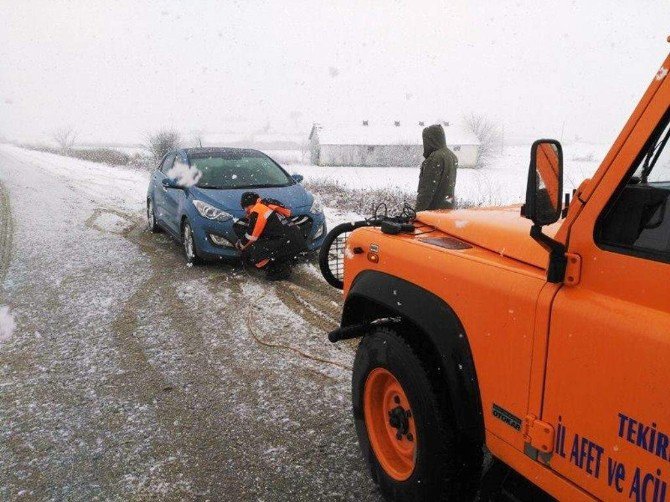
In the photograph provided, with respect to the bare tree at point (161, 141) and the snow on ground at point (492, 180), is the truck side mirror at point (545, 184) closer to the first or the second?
the snow on ground at point (492, 180)

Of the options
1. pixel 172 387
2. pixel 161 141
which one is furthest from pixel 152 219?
pixel 161 141

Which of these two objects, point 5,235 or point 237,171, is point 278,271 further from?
point 5,235

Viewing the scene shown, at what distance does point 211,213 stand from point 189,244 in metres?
0.71

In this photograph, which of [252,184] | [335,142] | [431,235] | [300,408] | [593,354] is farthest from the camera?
[335,142]

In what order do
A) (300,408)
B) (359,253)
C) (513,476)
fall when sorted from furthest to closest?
(300,408) → (359,253) → (513,476)

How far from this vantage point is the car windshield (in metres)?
7.36

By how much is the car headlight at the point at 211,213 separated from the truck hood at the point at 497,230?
420 centimetres

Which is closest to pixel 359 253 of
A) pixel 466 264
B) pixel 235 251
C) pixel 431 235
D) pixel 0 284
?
pixel 431 235

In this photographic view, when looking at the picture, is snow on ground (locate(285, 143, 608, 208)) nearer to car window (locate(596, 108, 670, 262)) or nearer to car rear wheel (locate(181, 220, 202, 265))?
car window (locate(596, 108, 670, 262))

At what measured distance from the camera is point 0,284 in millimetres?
6297

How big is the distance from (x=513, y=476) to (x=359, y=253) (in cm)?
130

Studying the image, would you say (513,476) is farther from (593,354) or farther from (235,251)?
(235,251)

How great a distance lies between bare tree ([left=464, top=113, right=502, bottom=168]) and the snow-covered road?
50.4 metres

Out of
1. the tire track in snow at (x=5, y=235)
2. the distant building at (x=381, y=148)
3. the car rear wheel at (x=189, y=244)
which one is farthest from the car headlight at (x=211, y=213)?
the distant building at (x=381, y=148)
